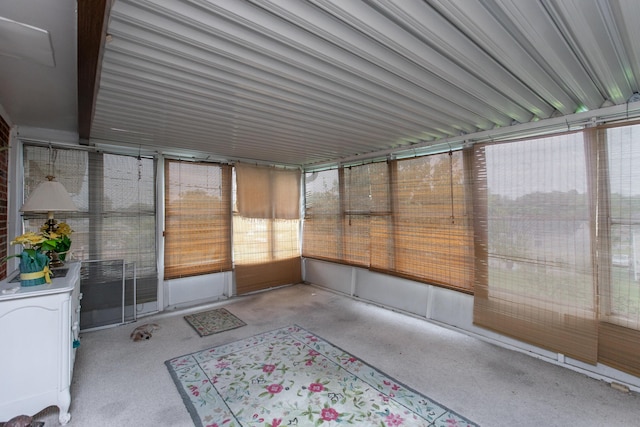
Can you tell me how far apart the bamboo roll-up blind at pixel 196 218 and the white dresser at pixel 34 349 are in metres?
2.42

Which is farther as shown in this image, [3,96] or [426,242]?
[426,242]

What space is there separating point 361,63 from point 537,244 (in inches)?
101

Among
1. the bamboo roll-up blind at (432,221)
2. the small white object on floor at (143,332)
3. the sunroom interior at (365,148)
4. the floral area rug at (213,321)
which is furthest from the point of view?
the floral area rug at (213,321)

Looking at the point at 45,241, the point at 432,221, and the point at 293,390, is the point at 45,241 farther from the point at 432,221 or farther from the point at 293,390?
the point at 432,221

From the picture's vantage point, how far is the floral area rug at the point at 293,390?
2.09 metres

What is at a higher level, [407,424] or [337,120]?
[337,120]

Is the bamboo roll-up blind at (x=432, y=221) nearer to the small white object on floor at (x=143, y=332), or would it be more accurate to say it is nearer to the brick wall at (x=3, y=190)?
the small white object on floor at (x=143, y=332)

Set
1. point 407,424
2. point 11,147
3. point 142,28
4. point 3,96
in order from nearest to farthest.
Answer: point 142,28 < point 407,424 < point 3,96 < point 11,147

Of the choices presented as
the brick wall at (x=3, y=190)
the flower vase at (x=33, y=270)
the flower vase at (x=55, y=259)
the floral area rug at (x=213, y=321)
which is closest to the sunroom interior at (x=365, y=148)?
the brick wall at (x=3, y=190)

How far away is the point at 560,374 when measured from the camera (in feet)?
8.82

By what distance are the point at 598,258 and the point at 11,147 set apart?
6.21 meters

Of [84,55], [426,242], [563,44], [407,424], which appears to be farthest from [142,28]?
[426,242]

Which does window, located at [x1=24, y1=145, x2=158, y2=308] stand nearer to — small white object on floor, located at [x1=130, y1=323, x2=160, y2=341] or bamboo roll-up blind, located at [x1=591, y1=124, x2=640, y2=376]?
small white object on floor, located at [x1=130, y1=323, x2=160, y2=341]

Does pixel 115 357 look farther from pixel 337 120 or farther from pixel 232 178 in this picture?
pixel 337 120
